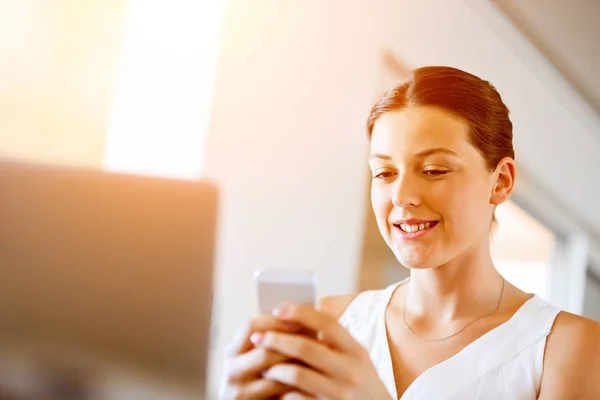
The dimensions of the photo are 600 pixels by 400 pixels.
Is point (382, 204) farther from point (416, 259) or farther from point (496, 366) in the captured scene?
point (496, 366)

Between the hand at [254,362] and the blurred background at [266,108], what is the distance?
0.25 m

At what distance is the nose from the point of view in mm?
746

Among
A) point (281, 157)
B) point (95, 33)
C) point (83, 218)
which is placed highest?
point (95, 33)

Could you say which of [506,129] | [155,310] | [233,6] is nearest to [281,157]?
[233,6]

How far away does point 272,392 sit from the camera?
0.52 m

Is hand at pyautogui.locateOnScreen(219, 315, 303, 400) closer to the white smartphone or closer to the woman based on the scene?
the white smartphone

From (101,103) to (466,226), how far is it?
19.8 inches

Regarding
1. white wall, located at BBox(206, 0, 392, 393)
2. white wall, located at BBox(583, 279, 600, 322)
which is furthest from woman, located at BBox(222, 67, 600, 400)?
white wall, located at BBox(583, 279, 600, 322)

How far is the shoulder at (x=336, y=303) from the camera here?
2.84 feet

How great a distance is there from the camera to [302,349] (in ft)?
1.64

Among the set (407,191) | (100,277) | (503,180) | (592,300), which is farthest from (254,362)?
(592,300)

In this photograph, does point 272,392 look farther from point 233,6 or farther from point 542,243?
point 542,243

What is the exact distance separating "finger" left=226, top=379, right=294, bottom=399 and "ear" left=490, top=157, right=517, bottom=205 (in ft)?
1.28

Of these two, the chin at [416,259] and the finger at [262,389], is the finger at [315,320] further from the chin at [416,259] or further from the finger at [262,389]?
the chin at [416,259]
